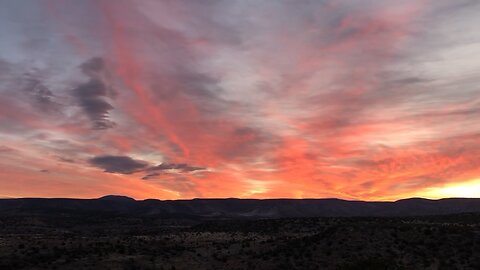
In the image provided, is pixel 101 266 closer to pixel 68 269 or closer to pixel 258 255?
pixel 68 269

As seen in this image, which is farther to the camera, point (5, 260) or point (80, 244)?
point (80, 244)

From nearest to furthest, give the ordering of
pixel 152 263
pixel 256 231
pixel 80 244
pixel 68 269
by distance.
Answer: pixel 68 269, pixel 152 263, pixel 80 244, pixel 256 231

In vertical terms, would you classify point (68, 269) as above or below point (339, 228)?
below

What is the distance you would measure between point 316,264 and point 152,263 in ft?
55.6

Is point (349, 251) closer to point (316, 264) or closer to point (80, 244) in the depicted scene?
point (316, 264)

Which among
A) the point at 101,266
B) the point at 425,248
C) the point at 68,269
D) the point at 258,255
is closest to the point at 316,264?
the point at 258,255

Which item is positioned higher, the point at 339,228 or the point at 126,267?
the point at 339,228

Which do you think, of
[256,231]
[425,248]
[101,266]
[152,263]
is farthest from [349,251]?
[256,231]

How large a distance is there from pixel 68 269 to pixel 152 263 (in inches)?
325

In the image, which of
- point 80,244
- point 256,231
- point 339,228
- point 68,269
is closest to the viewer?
point 68,269

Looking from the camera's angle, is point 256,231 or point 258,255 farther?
point 256,231

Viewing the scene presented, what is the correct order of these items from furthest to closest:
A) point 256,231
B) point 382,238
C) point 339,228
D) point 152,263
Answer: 1. point 256,231
2. point 339,228
3. point 382,238
4. point 152,263

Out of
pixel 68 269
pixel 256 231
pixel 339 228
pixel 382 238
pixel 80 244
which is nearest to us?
pixel 68 269

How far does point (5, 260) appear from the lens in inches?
1933
